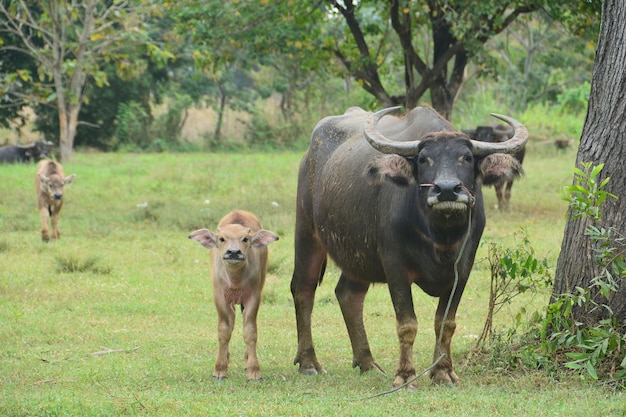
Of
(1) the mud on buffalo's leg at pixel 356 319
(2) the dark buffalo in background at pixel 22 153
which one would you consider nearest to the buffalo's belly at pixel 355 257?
(1) the mud on buffalo's leg at pixel 356 319

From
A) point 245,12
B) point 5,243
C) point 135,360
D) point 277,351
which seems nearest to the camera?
point 135,360

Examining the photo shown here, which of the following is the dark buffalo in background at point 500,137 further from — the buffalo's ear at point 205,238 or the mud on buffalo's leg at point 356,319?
the buffalo's ear at point 205,238

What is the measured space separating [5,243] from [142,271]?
2482 millimetres

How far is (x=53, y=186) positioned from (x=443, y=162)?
365 inches

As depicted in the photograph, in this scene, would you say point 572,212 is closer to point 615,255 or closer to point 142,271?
point 615,255

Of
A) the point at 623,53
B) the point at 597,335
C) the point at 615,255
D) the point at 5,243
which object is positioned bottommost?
the point at 5,243

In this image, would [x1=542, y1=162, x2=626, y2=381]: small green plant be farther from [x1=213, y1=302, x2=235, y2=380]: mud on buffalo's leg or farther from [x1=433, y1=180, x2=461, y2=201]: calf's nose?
[x1=213, y1=302, x2=235, y2=380]: mud on buffalo's leg

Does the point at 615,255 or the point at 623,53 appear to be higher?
the point at 623,53

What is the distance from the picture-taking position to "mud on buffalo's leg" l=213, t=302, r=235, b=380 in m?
6.80

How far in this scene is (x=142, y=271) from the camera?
37.3ft

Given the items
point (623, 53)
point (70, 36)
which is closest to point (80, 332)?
point (623, 53)

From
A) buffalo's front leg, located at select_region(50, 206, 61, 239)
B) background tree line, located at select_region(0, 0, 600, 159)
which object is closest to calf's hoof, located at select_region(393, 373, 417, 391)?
buffalo's front leg, located at select_region(50, 206, 61, 239)

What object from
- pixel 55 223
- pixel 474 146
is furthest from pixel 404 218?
pixel 55 223

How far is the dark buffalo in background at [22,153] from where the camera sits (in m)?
24.4
